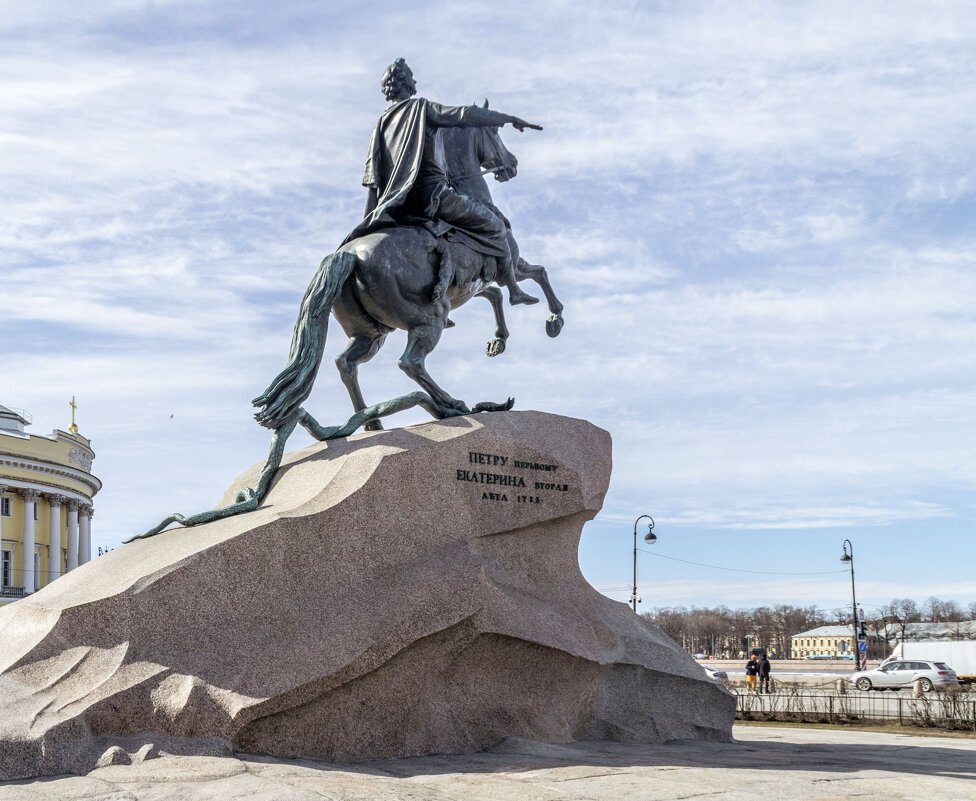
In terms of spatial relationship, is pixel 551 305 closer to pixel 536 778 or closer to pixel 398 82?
pixel 398 82

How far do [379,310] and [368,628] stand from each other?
3.57m

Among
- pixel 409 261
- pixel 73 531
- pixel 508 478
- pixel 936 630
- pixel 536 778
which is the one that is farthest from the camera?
pixel 936 630

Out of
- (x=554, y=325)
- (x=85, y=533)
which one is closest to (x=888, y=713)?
(x=554, y=325)

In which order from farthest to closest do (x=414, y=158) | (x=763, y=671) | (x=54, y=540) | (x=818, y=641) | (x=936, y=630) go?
1. (x=818, y=641)
2. (x=936, y=630)
3. (x=54, y=540)
4. (x=763, y=671)
5. (x=414, y=158)

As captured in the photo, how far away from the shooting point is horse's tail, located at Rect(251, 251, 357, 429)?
32.7 ft

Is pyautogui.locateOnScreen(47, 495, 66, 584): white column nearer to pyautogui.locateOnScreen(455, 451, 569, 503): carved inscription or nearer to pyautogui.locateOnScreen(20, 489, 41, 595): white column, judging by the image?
pyautogui.locateOnScreen(20, 489, 41, 595): white column

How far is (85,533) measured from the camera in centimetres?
6569

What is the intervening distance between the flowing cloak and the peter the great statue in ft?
0.03

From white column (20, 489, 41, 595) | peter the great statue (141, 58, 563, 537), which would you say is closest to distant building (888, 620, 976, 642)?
white column (20, 489, 41, 595)

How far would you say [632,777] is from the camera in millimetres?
7133

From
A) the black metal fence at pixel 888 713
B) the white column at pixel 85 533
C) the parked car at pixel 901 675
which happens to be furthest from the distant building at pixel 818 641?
the black metal fence at pixel 888 713

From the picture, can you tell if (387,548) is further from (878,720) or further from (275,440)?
(878,720)

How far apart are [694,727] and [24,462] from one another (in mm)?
54212

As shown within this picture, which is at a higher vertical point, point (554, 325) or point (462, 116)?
point (462, 116)
